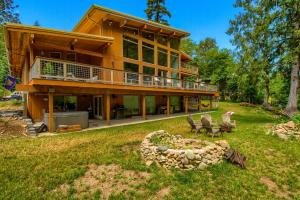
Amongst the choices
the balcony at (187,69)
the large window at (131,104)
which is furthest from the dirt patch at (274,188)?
the balcony at (187,69)

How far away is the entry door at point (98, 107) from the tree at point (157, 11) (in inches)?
801

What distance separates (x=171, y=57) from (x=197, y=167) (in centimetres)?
1647

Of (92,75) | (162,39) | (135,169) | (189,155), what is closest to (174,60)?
(162,39)

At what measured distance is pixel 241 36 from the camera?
46.5 feet

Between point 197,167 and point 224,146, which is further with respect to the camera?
point 224,146

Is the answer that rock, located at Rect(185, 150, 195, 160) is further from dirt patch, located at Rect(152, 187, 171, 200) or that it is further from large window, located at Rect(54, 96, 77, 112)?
large window, located at Rect(54, 96, 77, 112)

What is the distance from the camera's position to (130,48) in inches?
604

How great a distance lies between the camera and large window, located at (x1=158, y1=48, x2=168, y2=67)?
18359mm

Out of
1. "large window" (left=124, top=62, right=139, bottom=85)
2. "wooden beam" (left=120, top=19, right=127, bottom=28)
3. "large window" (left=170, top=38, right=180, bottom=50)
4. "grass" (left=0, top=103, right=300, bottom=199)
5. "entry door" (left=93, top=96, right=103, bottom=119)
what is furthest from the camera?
"large window" (left=170, top=38, right=180, bottom=50)

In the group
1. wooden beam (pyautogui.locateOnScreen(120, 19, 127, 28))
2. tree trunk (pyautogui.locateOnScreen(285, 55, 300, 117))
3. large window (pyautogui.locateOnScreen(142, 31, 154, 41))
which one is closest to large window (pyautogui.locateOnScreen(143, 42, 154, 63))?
large window (pyautogui.locateOnScreen(142, 31, 154, 41))

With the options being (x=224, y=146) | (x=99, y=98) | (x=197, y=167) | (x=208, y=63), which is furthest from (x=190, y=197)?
(x=208, y=63)

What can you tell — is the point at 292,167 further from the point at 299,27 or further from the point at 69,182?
the point at 299,27

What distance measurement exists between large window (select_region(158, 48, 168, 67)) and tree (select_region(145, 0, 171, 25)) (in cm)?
1271

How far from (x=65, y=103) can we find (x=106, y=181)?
413 inches
